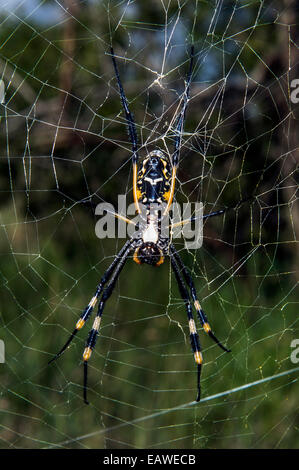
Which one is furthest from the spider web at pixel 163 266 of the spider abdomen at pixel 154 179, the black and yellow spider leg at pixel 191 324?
the spider abdomen at pixel 154 179

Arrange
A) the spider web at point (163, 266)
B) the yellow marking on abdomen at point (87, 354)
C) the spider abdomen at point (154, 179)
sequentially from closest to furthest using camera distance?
the spider abdomen at point (154, 179) → the yellow marking on abdomen at point (87, 354) → the spider web at point (163, 266)

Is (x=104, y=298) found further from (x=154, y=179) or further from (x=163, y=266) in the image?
(x=163, y=266)

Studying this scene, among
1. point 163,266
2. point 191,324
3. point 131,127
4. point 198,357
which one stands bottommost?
point 198,357

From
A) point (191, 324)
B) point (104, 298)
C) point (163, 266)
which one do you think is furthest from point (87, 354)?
point (163, 266)

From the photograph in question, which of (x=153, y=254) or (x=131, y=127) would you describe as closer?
(x=131, y=127)

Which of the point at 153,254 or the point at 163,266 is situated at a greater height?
the point at 163,266

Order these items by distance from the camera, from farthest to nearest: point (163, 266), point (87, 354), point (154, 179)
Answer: point (163, 266) → point (87, 354) → point (154, 179)

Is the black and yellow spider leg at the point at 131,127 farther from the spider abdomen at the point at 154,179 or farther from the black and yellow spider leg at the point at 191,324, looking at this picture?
the black and yellow spider leg at the point at 191,324

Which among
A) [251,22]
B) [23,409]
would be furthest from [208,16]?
[23,409]

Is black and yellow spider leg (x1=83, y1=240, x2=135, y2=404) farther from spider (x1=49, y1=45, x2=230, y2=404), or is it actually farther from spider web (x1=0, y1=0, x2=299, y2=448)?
spider web (x1=0, y1=0, x2=299, y2=448)

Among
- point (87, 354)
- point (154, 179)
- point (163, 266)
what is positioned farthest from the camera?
point (163, 266)
